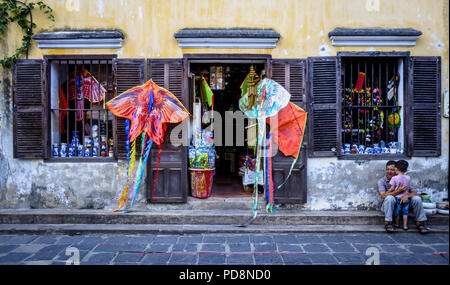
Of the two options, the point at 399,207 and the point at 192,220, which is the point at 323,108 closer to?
the point at 399,207

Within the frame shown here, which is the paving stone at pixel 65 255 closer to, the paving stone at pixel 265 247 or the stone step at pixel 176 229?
the stone step at pixel 176 229

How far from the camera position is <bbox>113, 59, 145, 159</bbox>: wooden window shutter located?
6359mm

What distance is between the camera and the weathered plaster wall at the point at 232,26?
6391mm

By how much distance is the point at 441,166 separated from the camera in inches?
255

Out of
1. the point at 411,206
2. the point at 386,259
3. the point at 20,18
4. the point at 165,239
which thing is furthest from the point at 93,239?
the point at 411,206

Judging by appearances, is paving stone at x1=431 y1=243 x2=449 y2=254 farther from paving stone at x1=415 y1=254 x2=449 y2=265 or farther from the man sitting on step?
the man sitting on step

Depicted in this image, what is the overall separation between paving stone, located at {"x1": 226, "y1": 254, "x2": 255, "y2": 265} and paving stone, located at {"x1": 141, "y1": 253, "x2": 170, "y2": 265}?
947mm

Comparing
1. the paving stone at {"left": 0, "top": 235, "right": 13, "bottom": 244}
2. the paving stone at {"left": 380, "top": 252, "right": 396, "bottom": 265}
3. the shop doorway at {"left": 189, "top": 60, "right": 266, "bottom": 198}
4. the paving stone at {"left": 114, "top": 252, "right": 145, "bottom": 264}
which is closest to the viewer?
the paving stone at {"left": 380, "top": 252, "right": 396, "bottom": 265}

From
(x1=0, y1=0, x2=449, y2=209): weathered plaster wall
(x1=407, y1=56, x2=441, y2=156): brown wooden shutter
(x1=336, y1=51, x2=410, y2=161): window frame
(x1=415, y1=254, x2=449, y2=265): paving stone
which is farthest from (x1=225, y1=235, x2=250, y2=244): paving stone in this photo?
(x1=407, y1=56, x2=441, y2=156): brown wooden shutter

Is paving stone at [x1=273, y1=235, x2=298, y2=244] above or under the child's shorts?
under

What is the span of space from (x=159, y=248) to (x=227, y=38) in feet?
13.6

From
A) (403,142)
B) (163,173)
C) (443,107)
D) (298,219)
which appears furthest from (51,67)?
(443,107)

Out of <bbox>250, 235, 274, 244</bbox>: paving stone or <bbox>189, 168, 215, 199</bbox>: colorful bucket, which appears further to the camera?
<bbox>189, 168, 215, 199</bbox>: colorful bucket

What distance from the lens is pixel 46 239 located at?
5.58 m
